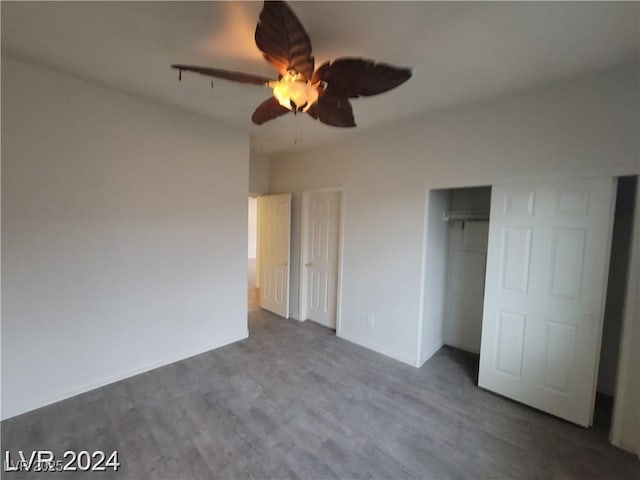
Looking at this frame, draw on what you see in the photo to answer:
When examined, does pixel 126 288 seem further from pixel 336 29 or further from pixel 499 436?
pixel 499 436

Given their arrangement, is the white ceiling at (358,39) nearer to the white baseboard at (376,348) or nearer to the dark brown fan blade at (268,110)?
the dark brown fan blade at (268,110)

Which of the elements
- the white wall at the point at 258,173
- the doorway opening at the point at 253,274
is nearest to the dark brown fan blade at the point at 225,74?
the white wall at the point at 258,173

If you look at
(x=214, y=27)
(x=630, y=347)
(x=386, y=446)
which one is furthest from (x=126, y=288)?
(x=630, y=347)

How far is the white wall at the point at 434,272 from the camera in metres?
2.89

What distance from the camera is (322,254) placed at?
4004 mm

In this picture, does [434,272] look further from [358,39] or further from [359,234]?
[358,39]

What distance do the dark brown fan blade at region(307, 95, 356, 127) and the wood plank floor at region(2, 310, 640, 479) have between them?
2.31 m

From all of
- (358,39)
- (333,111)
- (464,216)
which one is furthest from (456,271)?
(358,39)

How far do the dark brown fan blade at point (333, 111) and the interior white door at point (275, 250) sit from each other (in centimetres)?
219

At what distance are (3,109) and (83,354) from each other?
200 cm

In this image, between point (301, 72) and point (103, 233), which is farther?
point (103, 233)

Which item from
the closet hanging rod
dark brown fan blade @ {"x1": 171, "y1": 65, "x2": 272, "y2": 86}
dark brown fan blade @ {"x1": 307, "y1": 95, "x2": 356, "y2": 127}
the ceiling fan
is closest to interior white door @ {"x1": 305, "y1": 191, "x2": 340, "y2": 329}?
the closet hanging rod

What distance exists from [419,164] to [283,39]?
199 cm

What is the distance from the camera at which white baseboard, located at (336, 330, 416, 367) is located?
299 centimetres
